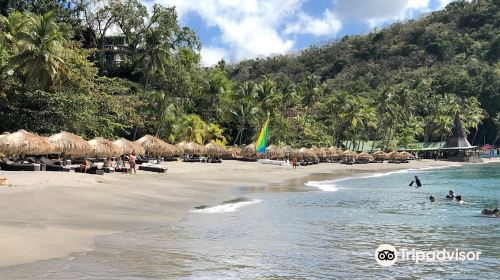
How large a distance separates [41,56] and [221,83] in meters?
34.9

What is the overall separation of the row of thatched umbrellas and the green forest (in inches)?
158

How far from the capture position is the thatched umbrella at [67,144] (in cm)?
2695

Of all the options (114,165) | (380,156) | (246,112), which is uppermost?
(246,112)

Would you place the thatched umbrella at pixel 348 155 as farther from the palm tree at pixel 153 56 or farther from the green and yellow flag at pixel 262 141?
the palm tree at pixel 153 56

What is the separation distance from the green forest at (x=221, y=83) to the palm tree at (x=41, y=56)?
0.26 ft

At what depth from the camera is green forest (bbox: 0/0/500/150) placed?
34531 millimetres

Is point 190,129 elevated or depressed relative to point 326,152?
elevated

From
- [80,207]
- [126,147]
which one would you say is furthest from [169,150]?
[80,207]

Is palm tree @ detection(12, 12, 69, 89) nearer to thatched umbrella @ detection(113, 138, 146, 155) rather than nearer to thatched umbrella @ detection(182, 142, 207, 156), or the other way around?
thatched umbrella @ detection(113, 138, 146, 155)

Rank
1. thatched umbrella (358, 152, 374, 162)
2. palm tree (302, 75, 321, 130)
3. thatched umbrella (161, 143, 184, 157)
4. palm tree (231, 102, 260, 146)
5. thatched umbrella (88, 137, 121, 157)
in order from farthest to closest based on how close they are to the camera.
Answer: palm tree (302, 75, 321, 130) < thatched umbrella (358, 152, 374, 162) < palm tree (231, 102, 260, 146) < thatched umbrella (161, 143, 184, 157) < thatched umbrella (88, 137, 121, 157)

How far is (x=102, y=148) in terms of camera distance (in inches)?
1199

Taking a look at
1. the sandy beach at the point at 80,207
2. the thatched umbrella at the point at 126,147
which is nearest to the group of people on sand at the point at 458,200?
the sandy beach at the point at 80,207

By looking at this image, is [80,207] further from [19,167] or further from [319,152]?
[319,152]

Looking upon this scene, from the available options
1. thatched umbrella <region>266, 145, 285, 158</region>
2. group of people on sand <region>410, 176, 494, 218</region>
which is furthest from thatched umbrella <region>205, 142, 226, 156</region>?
group of people on sand <region>410, 176, 494, 218</region>
